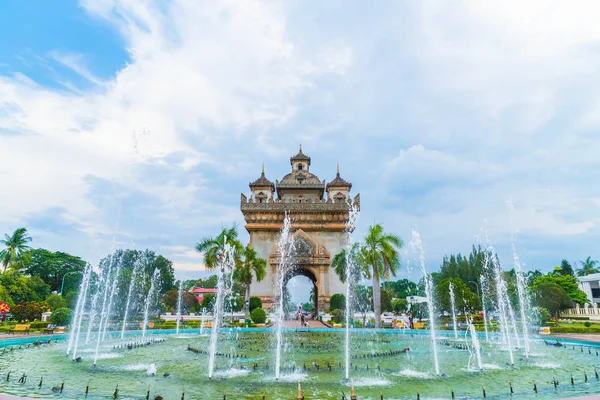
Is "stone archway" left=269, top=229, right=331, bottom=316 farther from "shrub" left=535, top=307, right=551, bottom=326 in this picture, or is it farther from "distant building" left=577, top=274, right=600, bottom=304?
"distant building" left=577, top=274, right=600, bottom=304

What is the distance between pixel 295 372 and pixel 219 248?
21931 millimetres

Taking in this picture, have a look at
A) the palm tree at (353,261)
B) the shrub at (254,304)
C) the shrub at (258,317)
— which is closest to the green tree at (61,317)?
the shrub at (258,317)

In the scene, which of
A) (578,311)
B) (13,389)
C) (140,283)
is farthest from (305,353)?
(578,311)

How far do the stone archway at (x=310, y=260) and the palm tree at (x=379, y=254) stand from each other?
13657mm

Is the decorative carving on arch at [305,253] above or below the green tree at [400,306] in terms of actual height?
above

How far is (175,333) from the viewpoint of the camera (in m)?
26.2

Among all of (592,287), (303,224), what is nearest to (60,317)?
(303,224)

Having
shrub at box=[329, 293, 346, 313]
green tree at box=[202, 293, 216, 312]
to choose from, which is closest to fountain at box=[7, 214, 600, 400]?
shrub at box=[329, 293, 346, 313]

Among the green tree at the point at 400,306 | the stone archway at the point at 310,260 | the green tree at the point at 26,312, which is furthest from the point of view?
the green tree at the point at 400,306

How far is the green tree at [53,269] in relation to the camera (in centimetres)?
5866

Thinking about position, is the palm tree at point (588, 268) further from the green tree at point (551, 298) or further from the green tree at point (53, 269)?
the green tree at point (53, 269)

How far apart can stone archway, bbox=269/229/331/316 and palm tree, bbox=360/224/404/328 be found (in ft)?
44.8

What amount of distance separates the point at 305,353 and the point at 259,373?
5110 millimetres

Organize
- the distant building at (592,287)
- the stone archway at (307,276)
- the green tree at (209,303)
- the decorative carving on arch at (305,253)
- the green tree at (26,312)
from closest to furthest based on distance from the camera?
the green tree at (26,312)
the decorative carving on arch at (305,253)
the stone archway at (307,276)
the green tree at (209,303)
the distant building at (592,287)
